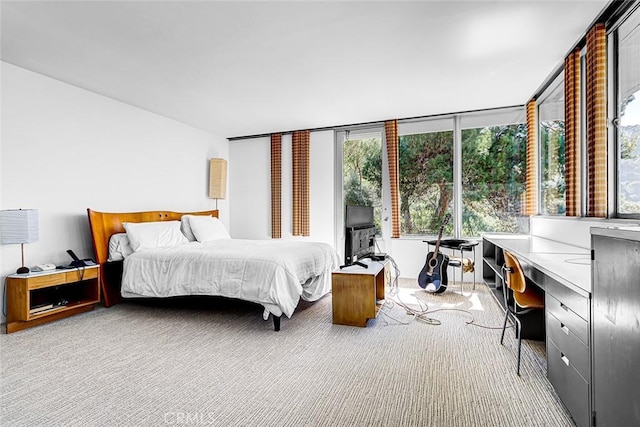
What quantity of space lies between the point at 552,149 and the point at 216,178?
4905 mm

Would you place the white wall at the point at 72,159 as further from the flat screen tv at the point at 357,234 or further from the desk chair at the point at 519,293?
the desk chair at the point at 519,293

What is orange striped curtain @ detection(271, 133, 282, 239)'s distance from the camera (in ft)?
19.3

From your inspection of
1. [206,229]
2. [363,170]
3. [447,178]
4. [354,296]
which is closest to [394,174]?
[363,170]

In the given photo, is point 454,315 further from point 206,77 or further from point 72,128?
point 72,128

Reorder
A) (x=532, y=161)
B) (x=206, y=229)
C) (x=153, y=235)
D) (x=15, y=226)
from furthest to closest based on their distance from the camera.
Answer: (x=206, y=229)
(x=532, y=161)
(x=153, y=235)
(x=15, y=226)

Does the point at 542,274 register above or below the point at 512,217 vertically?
below

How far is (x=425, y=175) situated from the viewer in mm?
5094

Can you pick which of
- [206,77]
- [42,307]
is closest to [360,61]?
[206,77]

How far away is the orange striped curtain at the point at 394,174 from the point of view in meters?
5.11

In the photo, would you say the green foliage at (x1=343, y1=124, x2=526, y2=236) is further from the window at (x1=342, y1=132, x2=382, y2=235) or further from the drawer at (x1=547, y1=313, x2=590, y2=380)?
the drawer at (x1=547, y1=313, x2=590, y2=380)

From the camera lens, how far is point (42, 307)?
308cm

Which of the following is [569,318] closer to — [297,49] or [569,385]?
[569,385]

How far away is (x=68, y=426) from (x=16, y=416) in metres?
0.33

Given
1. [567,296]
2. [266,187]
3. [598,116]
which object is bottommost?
[567,296]
